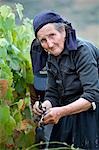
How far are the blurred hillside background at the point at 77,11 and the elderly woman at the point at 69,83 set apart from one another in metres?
2.69

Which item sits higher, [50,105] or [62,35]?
[62,35]

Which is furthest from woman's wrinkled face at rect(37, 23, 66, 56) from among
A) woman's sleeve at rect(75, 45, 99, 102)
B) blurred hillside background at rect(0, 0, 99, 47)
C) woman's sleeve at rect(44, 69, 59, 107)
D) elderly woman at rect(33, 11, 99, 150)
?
blurred hillside background at rect(0, 0, 99, 47)

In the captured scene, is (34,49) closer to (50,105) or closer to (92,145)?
(50,105)

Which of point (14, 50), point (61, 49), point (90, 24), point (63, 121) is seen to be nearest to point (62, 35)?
point (61, 49)

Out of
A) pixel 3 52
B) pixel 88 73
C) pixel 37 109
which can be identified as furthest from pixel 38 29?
pixel 37 109

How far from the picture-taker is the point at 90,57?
2.67 metres

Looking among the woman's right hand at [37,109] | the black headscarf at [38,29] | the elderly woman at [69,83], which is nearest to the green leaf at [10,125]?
the elderly woman at [69,83]

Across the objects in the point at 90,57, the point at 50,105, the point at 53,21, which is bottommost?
the point at 50,105

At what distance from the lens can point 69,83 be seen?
276 cm

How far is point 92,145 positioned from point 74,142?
100mm

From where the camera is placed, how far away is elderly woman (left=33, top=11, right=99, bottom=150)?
2.62 metres

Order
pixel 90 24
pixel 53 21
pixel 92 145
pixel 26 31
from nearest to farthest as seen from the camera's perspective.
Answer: pixel 53 21 < pixel 92 145 < pixel 26 31 < pixel 90 24

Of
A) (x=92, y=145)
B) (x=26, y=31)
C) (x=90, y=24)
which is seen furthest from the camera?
(x=90, y=24)

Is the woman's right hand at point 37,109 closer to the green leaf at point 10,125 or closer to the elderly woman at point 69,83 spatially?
the elderly woman at point 69,83
